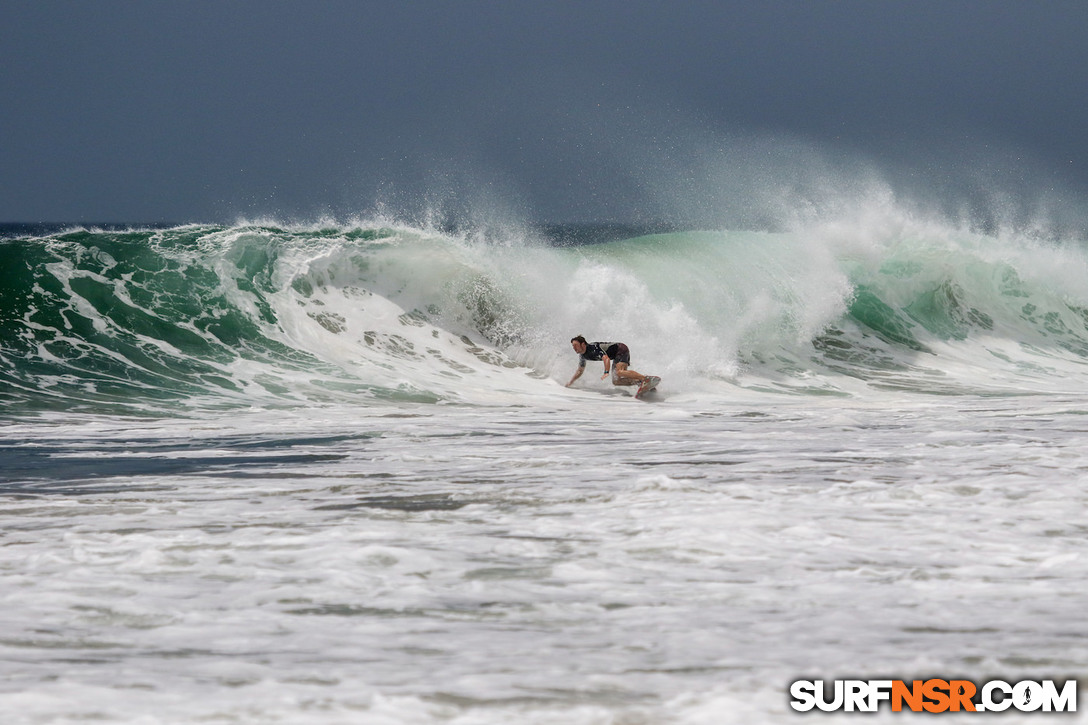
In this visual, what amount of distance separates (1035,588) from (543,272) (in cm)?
1149

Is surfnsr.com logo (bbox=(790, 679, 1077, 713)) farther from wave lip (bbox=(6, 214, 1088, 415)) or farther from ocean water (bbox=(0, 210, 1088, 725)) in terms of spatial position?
wave lip (bbox=(6, 214, 1088, 415))

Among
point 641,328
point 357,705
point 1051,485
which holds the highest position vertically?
point 641,328

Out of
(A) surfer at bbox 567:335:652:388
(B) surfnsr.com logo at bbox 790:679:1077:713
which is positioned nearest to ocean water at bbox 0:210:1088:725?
(B) surfnsr.com logo at bbox 790:679:1077:713

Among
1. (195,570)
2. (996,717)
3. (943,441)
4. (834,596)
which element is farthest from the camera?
(943,441)

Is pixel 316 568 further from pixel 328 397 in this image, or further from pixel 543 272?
pixel 543 272

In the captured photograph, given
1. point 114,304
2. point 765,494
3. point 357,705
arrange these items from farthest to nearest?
point 114,304
point 765,494
point 357,705

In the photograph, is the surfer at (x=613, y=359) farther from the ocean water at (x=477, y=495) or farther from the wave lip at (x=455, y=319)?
the wave lip at (x=455, y=319)

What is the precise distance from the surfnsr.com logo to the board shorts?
29.5ft

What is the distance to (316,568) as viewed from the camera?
4.04 m

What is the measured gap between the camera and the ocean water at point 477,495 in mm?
2920

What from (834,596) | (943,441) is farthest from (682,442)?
(834,596)

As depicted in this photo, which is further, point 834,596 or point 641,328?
point 641,328

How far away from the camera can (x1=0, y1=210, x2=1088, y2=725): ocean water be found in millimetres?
2920

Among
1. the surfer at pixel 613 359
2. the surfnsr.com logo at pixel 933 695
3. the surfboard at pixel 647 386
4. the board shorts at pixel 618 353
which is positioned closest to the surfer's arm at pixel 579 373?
the surfer at pixel 613 359
